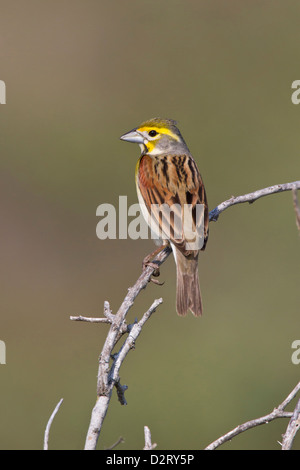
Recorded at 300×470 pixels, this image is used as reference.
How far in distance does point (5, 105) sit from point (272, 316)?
5132 millimetres

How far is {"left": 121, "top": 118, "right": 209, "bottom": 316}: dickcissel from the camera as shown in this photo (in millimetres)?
4770

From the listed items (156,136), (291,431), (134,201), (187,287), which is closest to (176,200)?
(187,287)

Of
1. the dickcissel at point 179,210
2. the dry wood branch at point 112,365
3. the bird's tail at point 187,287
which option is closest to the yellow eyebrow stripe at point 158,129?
the dickcissel at point 179,210

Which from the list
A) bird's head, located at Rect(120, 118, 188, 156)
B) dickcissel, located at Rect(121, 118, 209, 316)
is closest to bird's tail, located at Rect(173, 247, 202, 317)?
dickcissel, located at Rect(121, 118, 209, 316)

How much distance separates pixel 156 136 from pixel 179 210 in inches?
37.4

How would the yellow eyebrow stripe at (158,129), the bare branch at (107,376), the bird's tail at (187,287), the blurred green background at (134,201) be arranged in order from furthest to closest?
the blurred green background at (134,201) → the yellow eyebrow stripe at (158,129) → the bird's tail at (187,287) → the bare branch at (107,376)

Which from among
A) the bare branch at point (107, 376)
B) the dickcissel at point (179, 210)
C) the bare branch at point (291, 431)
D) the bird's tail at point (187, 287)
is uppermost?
the dickcissel at point (179, 210)

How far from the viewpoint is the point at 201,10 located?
13266mm

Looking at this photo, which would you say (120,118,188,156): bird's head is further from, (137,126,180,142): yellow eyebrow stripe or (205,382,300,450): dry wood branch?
(205,382,300,450): dry wood branch

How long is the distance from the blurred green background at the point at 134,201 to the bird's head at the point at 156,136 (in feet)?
8.04

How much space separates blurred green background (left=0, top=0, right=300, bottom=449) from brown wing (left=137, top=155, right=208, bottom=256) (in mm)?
2479

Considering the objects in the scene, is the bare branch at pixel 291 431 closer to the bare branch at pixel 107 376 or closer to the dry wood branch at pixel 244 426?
the dry wood branch at pixel 244 426

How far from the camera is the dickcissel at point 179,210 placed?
4.77 meters

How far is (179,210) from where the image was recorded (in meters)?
4.88
